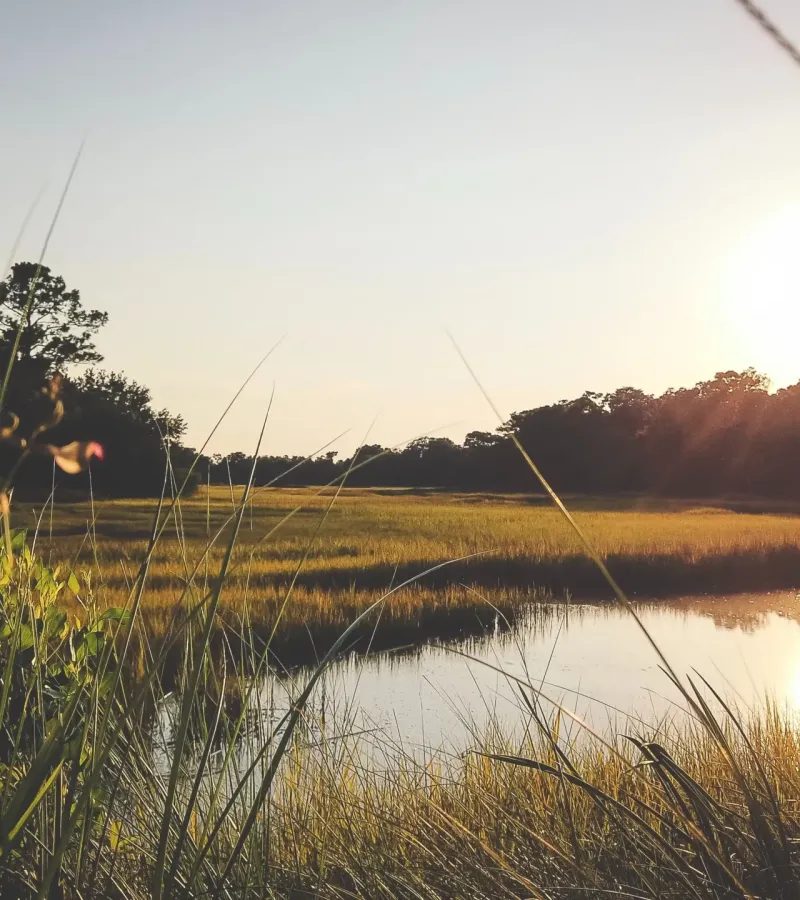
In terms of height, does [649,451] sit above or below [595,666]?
above

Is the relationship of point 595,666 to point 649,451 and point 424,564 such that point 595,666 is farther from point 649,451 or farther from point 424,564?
point 649,451

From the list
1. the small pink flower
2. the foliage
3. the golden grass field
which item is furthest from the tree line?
the small pink flower

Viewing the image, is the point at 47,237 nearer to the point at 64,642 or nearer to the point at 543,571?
the point at 64,642

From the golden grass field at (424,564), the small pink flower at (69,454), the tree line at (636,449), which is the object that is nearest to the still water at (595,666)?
the golden grass field at (424,564)

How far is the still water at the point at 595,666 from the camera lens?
537 cm

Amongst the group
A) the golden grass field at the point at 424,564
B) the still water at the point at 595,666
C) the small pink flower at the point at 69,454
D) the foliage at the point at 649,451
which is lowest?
the still water at the point at 595,666

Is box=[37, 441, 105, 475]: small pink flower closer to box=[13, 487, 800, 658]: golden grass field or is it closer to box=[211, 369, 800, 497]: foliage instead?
box=[13, 487, 800, 658]: golden grass field

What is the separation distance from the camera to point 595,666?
791 cm

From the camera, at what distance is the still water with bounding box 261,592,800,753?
211 inches

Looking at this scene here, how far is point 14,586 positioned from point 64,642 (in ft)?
0.67

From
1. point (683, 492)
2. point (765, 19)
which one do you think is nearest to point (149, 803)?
point (765, 19)

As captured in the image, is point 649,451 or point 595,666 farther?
point 649,451

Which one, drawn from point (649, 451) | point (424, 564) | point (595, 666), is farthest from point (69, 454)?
point (649, 451)

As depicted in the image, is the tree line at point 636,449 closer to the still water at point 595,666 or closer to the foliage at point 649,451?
the foliage at point 649,451
